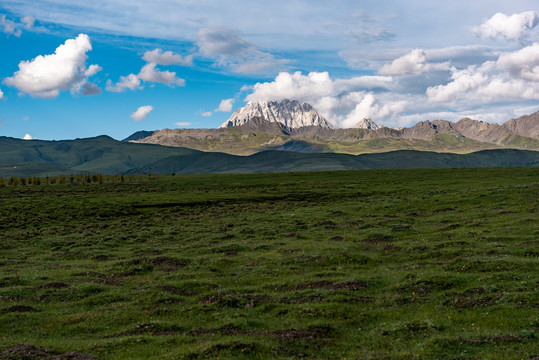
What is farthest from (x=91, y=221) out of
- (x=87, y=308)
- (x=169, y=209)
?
(x=87, y=308)

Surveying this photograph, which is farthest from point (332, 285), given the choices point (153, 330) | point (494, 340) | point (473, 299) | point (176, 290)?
point (153, 330)

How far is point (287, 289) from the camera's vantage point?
80.6ft

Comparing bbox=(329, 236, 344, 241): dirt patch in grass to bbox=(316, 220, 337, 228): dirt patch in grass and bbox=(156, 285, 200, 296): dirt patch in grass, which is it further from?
bbox=(156, 285, 200, 296): dirt patch in grass

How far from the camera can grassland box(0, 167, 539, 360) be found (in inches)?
631

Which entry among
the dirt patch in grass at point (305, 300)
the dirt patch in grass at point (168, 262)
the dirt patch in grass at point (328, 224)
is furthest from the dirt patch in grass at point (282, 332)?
the dirt patch in grass at point (328, 224)

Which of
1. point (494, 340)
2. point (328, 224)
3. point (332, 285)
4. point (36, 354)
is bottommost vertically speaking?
point (328, 224)

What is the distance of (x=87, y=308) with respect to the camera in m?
23.1

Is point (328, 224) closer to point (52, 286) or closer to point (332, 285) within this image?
point (332, 285)

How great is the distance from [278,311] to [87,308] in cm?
1113

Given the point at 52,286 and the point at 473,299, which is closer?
the point at 473,299

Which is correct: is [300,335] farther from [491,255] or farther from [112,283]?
[491,255]

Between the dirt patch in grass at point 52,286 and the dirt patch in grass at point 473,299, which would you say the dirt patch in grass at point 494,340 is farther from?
the dirt patch in grass at point 52,286

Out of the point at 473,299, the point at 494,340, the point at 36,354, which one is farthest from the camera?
the point at 473,299

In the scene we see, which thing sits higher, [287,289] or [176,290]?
[287,289]
